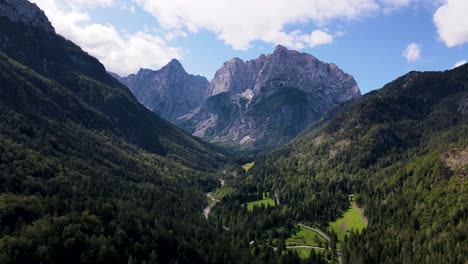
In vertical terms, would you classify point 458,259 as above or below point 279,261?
above

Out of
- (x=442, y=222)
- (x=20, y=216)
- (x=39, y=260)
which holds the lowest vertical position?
(x=39, y=260)

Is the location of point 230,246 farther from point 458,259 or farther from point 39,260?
point 458,259

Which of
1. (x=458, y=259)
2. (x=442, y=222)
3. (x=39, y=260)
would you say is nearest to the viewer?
(x=39, y=260)

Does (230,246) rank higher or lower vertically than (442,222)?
lower

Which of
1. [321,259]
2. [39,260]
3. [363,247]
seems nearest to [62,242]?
[39,260]

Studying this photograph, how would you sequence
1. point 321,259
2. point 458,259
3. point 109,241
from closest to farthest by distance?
point 109,241 < point 458,259 < point 321,259

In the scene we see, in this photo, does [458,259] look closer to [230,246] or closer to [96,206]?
[230,246]

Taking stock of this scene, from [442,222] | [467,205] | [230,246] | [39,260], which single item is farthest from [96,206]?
[467,205]

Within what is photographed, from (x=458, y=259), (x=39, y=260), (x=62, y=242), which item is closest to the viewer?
(x=39, y=260)

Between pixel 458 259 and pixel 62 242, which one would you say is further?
pixel 458 259
